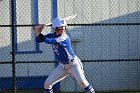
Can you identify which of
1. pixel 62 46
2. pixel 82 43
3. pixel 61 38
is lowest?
pixel 82 43

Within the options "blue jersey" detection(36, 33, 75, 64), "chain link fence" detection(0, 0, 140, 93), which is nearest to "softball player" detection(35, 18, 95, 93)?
"blue jersey" detection(36, 33, 75, 64)

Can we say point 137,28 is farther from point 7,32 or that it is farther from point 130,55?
point 7,32

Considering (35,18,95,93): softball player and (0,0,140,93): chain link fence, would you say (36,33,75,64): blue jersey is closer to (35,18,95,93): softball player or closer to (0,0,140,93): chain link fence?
(35,18,95,93): softball player

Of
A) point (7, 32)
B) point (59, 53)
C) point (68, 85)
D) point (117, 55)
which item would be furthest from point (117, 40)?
point (59, 53)

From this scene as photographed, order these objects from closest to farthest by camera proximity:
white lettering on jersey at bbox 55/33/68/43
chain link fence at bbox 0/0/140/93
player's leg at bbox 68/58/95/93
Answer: white lettering on jersey at bbox 55/33/68/43 → player's leg at bbox 68/58/95/93 → chain link fence at bbox 0/0/140/93

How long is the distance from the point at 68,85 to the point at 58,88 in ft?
0.93

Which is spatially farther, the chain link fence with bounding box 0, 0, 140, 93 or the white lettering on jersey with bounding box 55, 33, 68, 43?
the chain link fence with bounding box 0, 0, 140, 93

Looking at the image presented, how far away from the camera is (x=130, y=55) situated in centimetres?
1159

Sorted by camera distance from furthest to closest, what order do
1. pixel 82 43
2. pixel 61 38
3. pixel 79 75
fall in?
1. pixel 82 43
2. pixel 79 75
3. pixel 61 38

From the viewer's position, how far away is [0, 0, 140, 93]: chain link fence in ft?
36.9

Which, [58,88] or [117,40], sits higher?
[117,40]

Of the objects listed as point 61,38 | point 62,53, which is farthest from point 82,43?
point 61,38

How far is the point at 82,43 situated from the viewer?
11.5 meters

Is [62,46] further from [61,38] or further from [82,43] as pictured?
[82,43]
